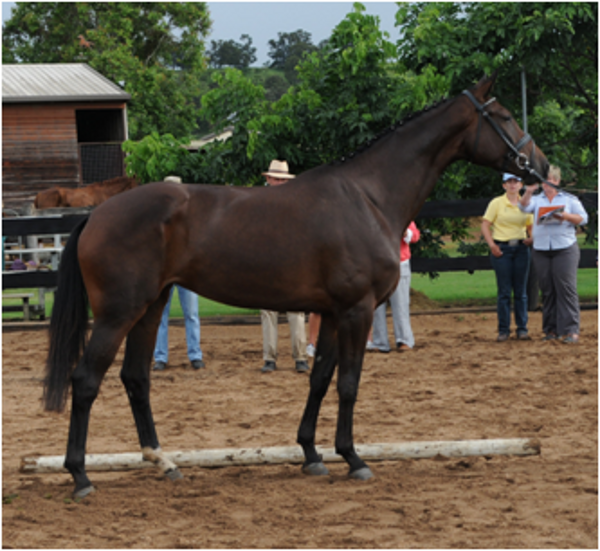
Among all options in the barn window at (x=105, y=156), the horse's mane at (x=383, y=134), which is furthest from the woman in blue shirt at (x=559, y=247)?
the barn window at (x=105, y=156)

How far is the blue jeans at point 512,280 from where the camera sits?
9203mm

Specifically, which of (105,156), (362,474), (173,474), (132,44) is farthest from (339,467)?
(132,44)

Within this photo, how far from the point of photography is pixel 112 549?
326 cm

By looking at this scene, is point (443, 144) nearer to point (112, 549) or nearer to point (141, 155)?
point (112, 549)

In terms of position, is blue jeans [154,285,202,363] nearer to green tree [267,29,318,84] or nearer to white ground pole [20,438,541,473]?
white ground pole [20,438,541,473]

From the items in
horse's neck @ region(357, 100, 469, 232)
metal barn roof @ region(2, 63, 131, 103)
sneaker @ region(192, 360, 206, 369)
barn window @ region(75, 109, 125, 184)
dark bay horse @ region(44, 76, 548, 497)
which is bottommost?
sneaker @ region(192, 360, 206, 369)

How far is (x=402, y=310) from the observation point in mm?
8852

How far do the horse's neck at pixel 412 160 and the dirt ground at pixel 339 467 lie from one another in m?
1.62

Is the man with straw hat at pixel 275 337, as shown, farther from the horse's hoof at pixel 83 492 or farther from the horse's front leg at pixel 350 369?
the horse's hoof at pixel 83 492

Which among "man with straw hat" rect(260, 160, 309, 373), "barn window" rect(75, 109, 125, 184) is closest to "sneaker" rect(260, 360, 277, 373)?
"man with straw hat" rect(260, 160, 309, 373)

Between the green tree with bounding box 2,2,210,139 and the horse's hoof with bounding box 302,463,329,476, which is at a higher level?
the green tree with bounding box 2,2,210,139

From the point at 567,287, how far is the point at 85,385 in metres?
6.59

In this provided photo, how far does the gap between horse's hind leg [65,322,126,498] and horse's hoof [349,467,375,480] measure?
1.48 metres

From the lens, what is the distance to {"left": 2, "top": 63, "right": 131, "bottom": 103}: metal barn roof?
24.5m
